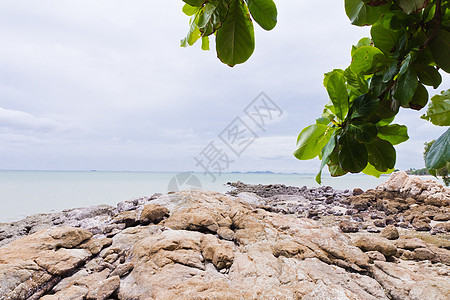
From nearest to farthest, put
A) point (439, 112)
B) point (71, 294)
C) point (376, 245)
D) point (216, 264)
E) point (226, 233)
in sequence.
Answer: point (439, 112) < point (71, 294) < point (216, 264) < point (376, 245) < point (226, 233)

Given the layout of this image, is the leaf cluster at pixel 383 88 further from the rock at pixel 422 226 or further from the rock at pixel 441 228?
the rock at pixel 422 226

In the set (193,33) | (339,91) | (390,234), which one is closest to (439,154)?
(339,91)

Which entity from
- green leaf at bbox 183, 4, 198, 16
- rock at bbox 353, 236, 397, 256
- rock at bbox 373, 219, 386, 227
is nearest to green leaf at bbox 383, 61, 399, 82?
green leaf at bbox 183, 4, 198, 16

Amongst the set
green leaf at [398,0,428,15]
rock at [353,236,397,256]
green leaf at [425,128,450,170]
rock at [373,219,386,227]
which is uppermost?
green leaf at [398,0,428,15]

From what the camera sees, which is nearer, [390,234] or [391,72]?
[391,72]

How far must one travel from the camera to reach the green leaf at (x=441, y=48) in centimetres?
61

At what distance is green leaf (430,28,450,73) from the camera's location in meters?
0.61

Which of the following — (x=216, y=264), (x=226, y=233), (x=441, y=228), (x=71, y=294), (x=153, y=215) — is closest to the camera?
(x=71, y=294)

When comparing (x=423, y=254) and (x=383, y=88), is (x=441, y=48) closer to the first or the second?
(x=383, y=88)

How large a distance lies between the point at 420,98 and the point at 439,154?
24 cm

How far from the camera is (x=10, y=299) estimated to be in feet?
8.14

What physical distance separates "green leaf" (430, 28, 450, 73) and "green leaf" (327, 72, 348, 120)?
0.73ft

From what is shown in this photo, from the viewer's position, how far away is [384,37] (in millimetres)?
721

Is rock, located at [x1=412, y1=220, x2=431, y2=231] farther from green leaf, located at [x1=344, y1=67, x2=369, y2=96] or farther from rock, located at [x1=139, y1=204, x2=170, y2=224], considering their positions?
green leaf, located at [x1=344, y1=67, x2=369, y2=96]
